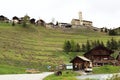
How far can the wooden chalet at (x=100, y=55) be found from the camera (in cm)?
10106

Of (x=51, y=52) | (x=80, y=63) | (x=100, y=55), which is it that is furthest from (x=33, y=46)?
(x=80, y=63)

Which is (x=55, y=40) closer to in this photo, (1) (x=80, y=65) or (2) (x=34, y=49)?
(2) (x=34, y=49)

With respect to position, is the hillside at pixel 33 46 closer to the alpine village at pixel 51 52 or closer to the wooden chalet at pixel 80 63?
the alpine village at pixel 51 52

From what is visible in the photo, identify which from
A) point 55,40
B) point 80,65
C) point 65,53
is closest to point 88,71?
point 80,65

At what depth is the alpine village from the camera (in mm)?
89438

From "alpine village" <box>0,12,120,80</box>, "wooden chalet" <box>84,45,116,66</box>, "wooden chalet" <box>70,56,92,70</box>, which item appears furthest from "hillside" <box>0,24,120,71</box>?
"wooden chalet" <box>84,45,116,66</box>

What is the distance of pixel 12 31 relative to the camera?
154 m

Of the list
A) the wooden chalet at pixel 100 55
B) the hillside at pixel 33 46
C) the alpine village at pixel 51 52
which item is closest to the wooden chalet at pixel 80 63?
the alpine village at pixel 51 52

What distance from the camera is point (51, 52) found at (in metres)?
126

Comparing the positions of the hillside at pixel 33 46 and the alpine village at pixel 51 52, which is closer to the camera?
the alpine village at pixel 51 52

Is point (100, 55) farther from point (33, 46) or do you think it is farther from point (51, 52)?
point (33, 46)

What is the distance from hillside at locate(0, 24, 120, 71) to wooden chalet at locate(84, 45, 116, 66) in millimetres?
11676

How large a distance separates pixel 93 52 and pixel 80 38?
5838 cm

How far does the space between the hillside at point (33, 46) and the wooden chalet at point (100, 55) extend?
11676 mm
